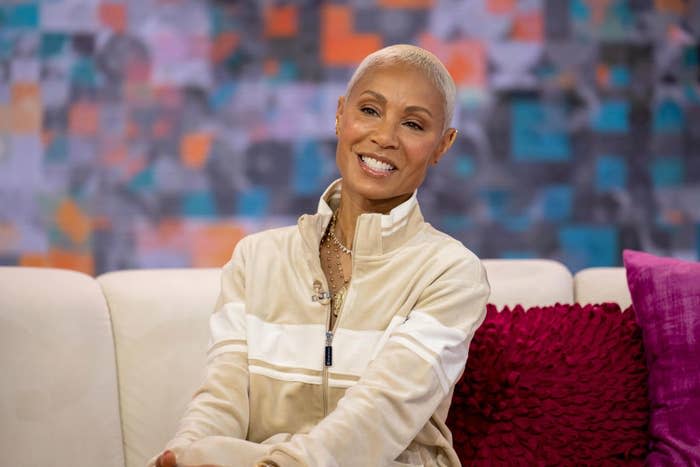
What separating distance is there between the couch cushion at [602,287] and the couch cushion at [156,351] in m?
0.89

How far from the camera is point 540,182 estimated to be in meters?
3.32

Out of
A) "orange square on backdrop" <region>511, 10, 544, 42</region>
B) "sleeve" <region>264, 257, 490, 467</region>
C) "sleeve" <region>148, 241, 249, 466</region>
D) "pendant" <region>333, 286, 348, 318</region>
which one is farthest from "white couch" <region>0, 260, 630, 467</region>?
"orange square on backdrop" <region>511, 10, 544, 42</region>

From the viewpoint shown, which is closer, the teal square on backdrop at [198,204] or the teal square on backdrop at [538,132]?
the teal square on backdrop at [198,204]

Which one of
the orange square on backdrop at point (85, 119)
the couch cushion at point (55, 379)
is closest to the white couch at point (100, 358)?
the couch cushion at point (55, 379)

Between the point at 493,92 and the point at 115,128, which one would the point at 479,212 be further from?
the point at 115,128

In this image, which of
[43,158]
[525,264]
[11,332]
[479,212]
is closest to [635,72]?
[479,212]

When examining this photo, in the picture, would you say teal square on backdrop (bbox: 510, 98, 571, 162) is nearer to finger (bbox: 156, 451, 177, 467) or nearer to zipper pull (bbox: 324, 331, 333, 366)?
zipper pull (bbox: 324, 331, 333, 366)

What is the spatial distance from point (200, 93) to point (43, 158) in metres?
0.50

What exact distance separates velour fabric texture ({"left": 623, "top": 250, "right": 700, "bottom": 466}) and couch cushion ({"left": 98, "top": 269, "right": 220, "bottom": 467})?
98cm

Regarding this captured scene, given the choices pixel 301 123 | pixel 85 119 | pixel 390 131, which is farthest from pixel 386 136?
pixel 85 119

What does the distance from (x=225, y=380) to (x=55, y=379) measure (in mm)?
541

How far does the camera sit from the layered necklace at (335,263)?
2.05 metres

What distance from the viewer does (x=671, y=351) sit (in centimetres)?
221

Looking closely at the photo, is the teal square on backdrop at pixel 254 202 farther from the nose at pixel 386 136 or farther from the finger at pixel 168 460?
the finger at pixel 168 460
